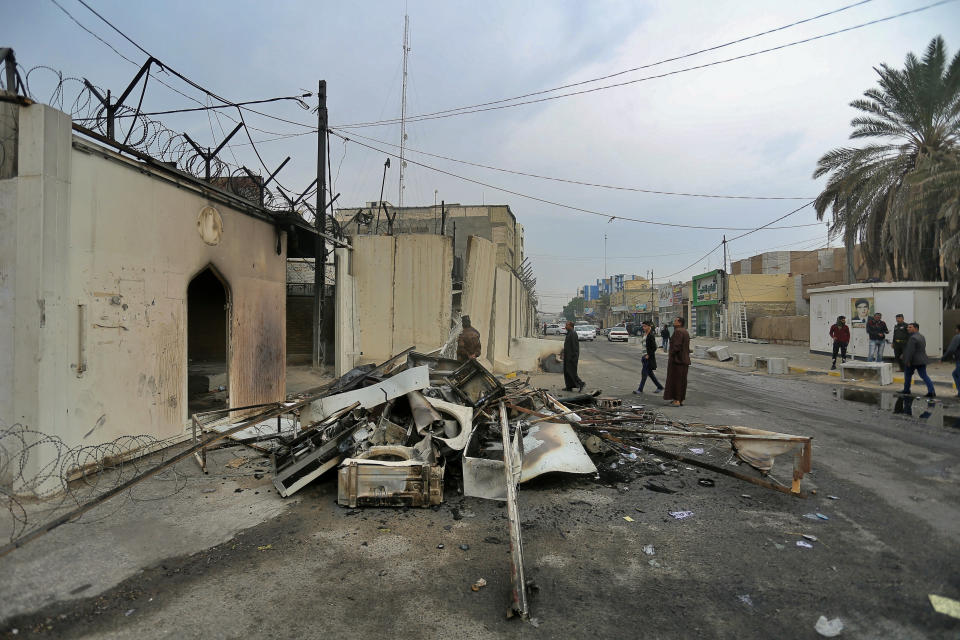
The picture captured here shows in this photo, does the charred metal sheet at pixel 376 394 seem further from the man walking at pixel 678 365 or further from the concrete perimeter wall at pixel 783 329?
the concrete perimeter wall at pixel 783 329

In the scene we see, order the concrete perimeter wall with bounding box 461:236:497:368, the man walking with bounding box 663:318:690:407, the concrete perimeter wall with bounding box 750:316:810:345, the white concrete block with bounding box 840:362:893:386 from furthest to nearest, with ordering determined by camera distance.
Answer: the concrete perimeter wall with bounding box 750:316:810:345 → the concrete perimeter wall with bounding box 461:236:497:368 → the white concrete block with bounding box 840:362:893:386 → the man walking with bounding box 663:318:690:407

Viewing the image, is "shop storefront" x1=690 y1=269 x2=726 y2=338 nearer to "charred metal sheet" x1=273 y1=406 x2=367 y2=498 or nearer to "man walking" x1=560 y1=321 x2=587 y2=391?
"man walking" x1=560 y1=321 x2=587 y2=391

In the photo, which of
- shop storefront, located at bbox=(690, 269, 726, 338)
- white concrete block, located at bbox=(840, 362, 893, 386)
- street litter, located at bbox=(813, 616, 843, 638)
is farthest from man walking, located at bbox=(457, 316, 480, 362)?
shop storefront, located at bbox=(690, 269, 726, 338)

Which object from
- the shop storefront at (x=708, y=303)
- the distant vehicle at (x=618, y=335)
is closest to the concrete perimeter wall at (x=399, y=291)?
the distant vehicle at (x=618, y=335)

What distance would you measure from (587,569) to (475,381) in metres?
3.52

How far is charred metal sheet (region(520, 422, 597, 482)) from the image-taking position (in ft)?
15.6

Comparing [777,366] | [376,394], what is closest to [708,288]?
[777,366]

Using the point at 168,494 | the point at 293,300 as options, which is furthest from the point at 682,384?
the point at 293,300

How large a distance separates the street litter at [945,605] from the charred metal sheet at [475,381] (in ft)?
13.8

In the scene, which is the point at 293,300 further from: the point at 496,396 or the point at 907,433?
the point at 907,433

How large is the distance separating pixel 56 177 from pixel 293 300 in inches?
472

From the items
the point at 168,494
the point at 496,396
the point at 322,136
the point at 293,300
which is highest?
the point at 322,136

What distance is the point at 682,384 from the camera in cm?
938

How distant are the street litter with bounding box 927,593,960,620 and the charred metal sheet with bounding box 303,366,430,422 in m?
4.20
